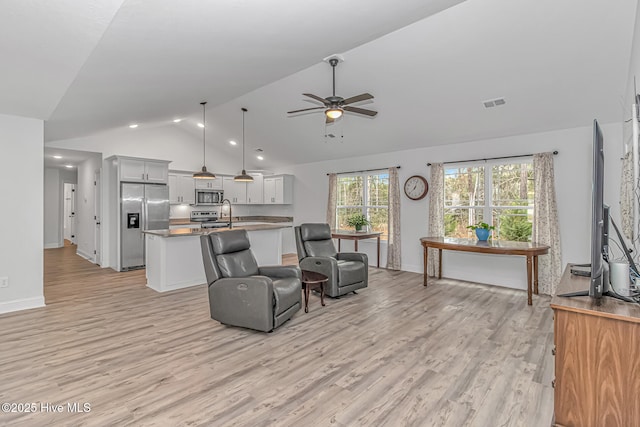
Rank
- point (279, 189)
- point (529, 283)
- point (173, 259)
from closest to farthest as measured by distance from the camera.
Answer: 1. point (529, 283)
2. point (173, 259)
3. point (279, 189)

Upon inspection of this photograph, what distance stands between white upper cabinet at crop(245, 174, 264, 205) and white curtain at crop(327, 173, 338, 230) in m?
2.35

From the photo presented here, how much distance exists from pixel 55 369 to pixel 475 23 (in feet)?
16.2

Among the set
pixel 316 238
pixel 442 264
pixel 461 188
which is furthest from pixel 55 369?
pixel 461 188

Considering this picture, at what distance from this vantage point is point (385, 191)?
7.00m

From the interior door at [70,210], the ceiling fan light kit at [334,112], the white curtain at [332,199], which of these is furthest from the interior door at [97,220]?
the ceiling fan light kit at [334,112]

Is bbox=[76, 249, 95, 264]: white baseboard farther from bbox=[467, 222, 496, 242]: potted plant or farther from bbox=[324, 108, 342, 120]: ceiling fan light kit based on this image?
bbox=[467, 222, 496, 242]: potted plant

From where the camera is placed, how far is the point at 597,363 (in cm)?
165

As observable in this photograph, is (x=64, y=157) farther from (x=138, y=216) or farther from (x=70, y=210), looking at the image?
(x=70, y=210)

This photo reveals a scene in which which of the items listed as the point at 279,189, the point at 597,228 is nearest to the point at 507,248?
the point at 597,228

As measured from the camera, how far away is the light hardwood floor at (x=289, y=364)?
6.68 ft

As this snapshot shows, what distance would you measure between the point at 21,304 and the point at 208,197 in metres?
4.68

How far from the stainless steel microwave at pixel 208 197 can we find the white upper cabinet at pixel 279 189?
50.8 inches

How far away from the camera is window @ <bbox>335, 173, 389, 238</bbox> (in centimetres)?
702

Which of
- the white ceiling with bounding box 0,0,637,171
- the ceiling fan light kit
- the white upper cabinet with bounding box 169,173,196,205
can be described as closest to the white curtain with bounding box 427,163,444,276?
the white ceiling with bounding box 0,0,637,171
